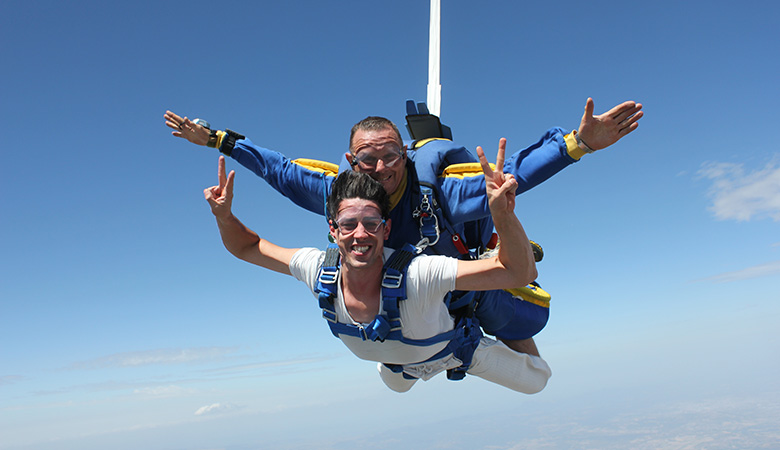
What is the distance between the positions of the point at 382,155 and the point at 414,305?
103cm

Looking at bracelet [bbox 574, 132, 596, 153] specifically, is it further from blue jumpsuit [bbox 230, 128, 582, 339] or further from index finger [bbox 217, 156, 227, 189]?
index finger [bbox 217, 156, 227, 189]

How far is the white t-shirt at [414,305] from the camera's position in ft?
8.93

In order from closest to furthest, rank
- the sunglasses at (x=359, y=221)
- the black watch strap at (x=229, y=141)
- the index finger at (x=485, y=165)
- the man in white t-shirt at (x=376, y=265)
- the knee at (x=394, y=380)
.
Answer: the index finger at (x=485, y=165)
the man in white t-shirt at (x=376, y=265)
the sunglasses at (x=359, y=221)
the black watch strap at (x=229, y=141)
the knee at (x=394, y=380)

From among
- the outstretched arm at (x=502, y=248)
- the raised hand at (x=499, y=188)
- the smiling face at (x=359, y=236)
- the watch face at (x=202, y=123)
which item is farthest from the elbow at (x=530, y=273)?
the watch face at (x=202, y=123)

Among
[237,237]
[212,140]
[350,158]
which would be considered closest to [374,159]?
[350,158]

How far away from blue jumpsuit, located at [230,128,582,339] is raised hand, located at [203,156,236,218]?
27.5 inches

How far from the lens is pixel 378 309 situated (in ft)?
9.55

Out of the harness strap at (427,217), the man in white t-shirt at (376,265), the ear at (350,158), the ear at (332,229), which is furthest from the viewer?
the ear at (350,158)

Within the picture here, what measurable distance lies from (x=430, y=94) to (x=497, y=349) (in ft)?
8.22

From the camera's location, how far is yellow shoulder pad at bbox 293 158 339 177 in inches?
144

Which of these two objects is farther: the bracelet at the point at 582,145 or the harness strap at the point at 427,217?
the harness strap at the point at 427,217

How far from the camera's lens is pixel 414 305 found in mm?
2852

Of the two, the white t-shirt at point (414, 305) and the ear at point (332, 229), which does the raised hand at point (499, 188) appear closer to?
the white t-shirt at point (414, 305)

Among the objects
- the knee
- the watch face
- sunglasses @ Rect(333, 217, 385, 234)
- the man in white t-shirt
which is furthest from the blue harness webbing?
the watch face
